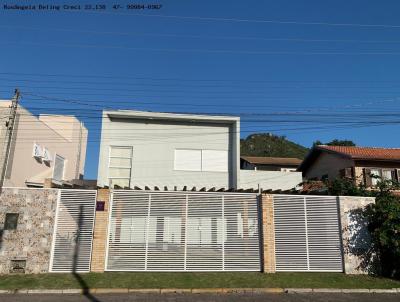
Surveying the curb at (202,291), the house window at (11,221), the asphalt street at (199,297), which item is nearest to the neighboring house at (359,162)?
the curb at (202,291)

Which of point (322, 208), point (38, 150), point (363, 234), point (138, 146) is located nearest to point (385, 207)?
point (363, 234)

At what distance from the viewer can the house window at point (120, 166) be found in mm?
21391

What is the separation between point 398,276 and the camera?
1315 cm

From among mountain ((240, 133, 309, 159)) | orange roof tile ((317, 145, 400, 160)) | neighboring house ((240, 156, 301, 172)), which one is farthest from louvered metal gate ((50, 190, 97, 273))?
mountain ((240, 133, 309, 159))

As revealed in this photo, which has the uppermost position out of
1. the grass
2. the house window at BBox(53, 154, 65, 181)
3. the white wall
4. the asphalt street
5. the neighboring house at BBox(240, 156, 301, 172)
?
the neighboring house at BBox(240, 156, 301, 172)

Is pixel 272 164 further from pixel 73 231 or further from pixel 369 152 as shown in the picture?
pixel 73 231

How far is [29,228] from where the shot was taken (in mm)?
12711

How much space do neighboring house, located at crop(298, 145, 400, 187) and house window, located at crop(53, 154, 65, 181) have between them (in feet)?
69.9

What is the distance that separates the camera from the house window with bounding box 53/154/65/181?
28.2 meters

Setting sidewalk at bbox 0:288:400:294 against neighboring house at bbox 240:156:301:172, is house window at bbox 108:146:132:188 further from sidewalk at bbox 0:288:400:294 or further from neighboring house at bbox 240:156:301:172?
neighboring house at bbox 240:156:301:172

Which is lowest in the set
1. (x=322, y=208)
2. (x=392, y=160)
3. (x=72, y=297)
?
(x=72, y=297)

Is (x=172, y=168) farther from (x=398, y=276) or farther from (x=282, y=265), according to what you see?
(x=398, y=276)

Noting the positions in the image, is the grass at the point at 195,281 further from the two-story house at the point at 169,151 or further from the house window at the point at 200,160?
the house window at the point at 200,160

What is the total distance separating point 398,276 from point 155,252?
836 centimetres
